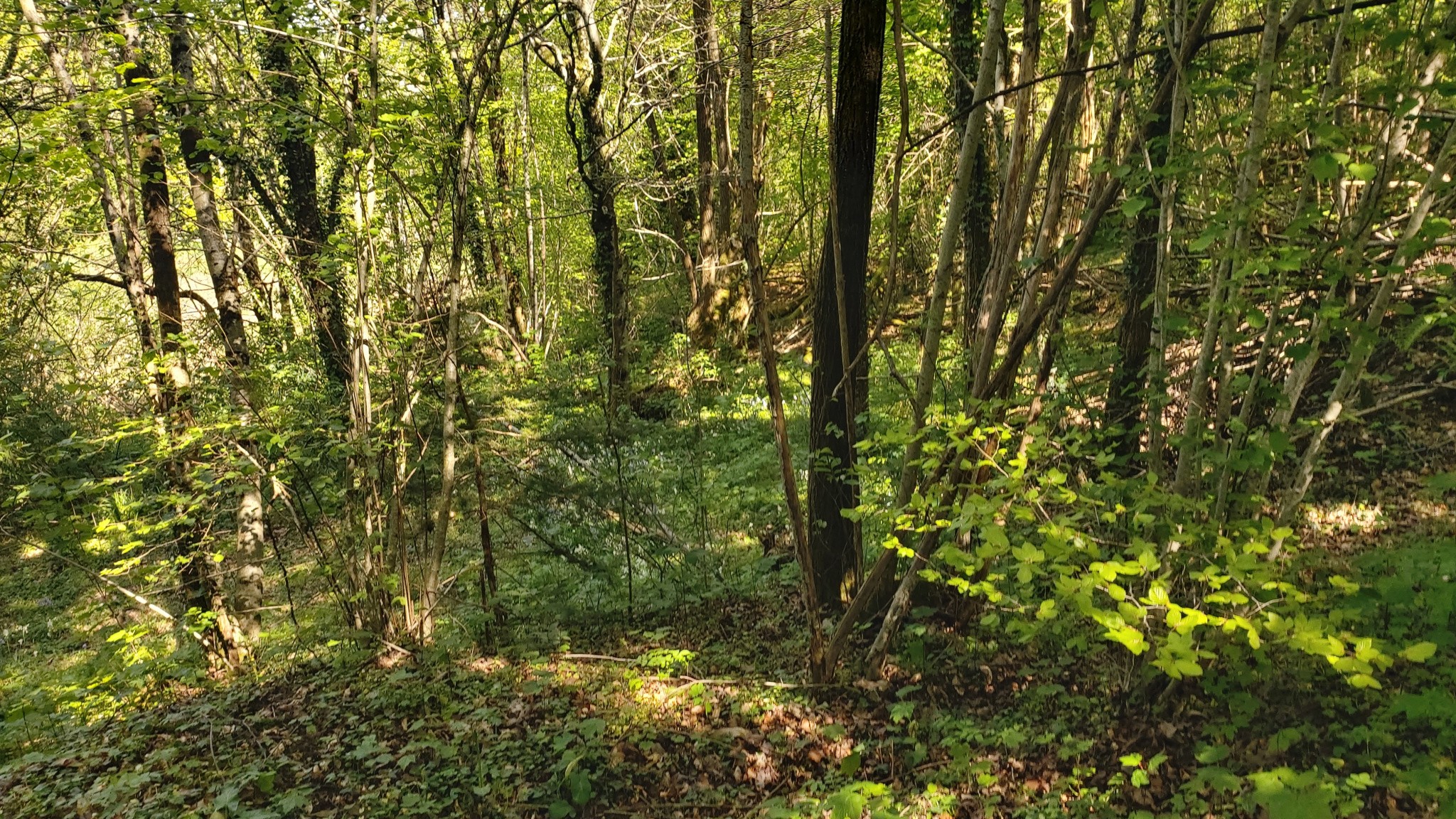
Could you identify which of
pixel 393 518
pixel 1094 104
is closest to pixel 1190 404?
pixel 393 518

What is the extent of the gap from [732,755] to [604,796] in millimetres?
711

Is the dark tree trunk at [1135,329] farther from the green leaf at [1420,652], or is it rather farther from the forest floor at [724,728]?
the green leaf at [1420,652]

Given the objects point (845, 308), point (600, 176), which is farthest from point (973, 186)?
point (600, 176)

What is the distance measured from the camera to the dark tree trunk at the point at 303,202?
5.21 metres

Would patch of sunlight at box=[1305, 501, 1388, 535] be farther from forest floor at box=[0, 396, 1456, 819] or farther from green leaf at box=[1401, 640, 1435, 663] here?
green leaf at box=[1401, 640, 1435, 663]

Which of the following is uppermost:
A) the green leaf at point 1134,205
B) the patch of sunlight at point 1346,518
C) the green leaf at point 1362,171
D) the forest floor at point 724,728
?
the green leaf at point 1362,171

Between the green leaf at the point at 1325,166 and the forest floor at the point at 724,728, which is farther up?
the green leaf at the point at 1325,166

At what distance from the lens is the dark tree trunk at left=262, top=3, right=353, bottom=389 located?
17.1ft

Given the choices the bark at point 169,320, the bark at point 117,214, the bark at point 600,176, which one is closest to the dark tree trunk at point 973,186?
the bark at point 600,176

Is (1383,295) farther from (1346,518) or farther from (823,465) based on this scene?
(1346,518)

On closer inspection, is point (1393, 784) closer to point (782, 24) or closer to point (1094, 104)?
point (1094, 104)

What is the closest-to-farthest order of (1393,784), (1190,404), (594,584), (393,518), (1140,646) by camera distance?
(1140,646), (1393,784), (1190,404), (393,518), (594,584)

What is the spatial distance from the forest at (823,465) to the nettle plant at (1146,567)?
3 cm

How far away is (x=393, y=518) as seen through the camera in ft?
18.7
